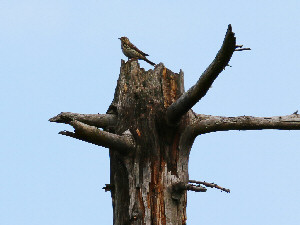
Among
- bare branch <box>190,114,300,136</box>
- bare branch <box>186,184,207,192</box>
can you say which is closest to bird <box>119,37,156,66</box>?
bare branch <box>190,114,300,136</box>

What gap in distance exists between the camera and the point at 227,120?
5363 millimetres

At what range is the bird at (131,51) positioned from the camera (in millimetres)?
9352

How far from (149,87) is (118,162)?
84 cm

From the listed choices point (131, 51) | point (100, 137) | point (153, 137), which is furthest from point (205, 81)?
point (131, 51)

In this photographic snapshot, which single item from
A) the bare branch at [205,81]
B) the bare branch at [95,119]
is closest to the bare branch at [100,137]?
the bare branch at [205,81]

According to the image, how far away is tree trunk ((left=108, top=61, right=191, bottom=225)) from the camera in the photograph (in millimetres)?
5117

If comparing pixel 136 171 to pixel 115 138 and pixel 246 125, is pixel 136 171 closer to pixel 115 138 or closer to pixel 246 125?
pixel 115 138

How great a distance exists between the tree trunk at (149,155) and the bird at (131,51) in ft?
11.6

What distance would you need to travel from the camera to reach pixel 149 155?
17.3 feet

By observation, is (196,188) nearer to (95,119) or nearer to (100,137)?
(100,137)

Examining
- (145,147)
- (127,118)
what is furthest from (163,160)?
(127,118)

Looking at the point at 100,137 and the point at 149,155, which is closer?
the point at 100,137

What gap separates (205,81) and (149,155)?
3.93 feet

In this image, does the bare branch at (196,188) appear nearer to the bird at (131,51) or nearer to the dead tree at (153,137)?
the dead tree at (153,137)
